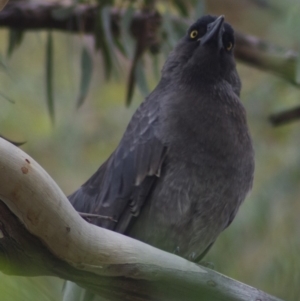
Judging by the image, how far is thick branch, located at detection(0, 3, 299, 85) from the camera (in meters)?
4.22

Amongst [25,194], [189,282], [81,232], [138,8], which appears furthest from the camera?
[138,8]

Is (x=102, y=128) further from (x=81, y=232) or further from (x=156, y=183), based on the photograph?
(x=81, y=232)

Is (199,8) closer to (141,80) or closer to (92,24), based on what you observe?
(141,80)

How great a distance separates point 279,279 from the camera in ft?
9.04

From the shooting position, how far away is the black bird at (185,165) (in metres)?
2.99

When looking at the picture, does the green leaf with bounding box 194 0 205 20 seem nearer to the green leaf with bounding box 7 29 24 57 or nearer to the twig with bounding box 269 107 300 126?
the twig with bounding box 269 107 300 126

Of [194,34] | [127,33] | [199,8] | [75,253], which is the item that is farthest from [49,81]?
[75,253]

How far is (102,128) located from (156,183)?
3.69m

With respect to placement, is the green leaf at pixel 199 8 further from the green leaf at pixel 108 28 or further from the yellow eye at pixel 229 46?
the yellow eye at pixel 229 46

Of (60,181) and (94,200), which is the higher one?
(60,181)

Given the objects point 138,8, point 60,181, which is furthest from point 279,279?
point 60,181

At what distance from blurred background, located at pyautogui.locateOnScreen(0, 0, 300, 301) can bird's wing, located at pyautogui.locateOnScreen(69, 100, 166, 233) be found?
40 cm

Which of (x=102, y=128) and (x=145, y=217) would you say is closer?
(x=145, y=217)

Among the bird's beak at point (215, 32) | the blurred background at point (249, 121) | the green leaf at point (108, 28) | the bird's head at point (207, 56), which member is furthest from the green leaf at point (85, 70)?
the bird's beak at point (215, 32)
